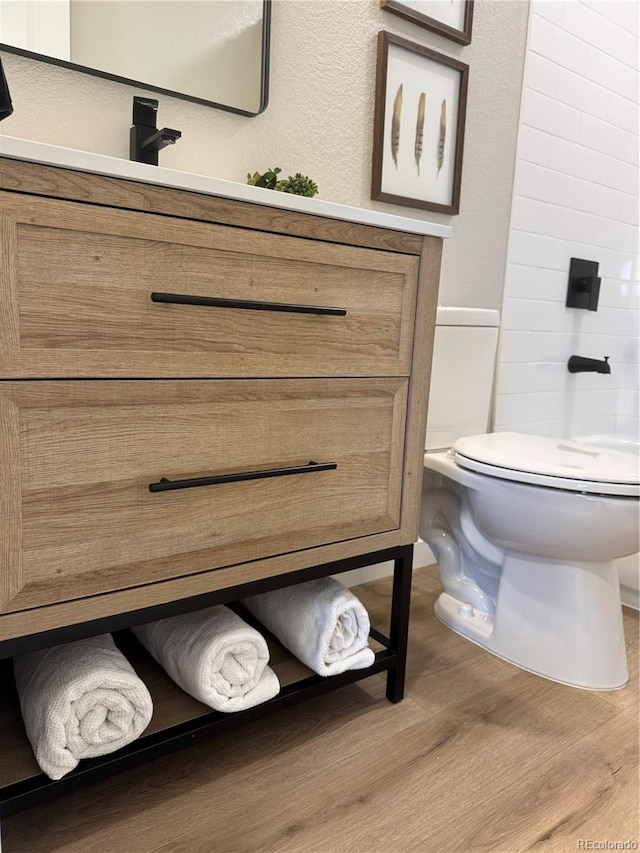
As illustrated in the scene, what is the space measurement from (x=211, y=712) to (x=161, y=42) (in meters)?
1.15

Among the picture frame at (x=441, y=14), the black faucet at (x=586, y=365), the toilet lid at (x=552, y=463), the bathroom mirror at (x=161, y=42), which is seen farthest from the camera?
the black faucet at (x=586, y=365)

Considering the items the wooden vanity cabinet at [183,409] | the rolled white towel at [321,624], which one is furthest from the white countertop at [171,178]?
the rolled white towel at [321,624]

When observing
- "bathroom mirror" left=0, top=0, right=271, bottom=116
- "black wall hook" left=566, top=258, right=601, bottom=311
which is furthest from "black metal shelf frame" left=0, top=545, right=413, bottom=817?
"black wall hook" left=566, top=258, right=601, bottom=311

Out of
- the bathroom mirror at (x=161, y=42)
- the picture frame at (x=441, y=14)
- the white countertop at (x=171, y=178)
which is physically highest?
the picture frame at (x=441, y=14)

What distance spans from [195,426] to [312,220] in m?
0.34

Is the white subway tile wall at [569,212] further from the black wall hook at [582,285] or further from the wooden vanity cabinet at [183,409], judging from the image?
the wooden vanity cabinet at [183,409]

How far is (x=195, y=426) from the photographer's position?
82cm

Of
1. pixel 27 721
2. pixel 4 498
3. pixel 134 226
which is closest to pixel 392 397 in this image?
pixel 134 226

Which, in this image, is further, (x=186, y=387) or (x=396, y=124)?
(x=396, y=124)

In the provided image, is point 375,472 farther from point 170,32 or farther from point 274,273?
point 170,32

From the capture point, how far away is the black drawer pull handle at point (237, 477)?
792 mm

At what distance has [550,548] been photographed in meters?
1.21

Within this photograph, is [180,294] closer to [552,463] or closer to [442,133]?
[552,463]

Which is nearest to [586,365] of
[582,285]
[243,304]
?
[582,285]
